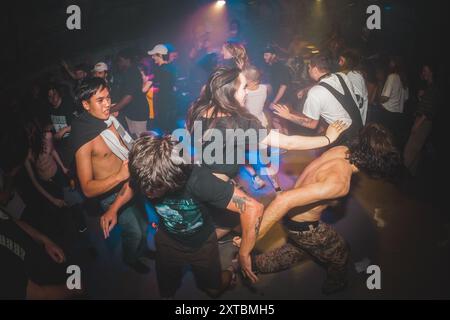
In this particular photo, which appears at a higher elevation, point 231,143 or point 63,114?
point 63,114

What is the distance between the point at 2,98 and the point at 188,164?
1791mm

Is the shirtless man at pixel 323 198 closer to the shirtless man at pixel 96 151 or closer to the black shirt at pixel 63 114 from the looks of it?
the shirtless man at pixel 96 151

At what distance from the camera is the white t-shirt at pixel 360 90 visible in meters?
3.64

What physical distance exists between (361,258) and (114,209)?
2.33 meters

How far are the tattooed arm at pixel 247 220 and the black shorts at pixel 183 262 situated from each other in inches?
9.3

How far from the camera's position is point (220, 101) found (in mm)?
3441

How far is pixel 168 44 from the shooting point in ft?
11.7

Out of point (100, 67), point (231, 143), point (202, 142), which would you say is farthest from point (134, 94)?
point (231, 143)

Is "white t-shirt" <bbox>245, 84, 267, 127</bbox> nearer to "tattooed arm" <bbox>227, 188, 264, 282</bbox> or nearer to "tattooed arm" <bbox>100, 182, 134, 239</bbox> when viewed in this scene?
"tattooed arm" <bbox>227, 188, 264, 282</bbox>

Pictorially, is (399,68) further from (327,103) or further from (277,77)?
(277,77)

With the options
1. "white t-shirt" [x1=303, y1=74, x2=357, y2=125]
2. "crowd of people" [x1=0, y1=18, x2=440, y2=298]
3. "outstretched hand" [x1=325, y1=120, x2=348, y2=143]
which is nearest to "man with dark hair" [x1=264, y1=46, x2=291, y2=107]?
"crowd of people" [x1=0, y1=18, x2=440, y2=298]

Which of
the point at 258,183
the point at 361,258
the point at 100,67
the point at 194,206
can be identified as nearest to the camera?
the point at 194,206

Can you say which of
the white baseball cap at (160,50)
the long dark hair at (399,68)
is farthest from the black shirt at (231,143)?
the long dark hair at (399,68)
